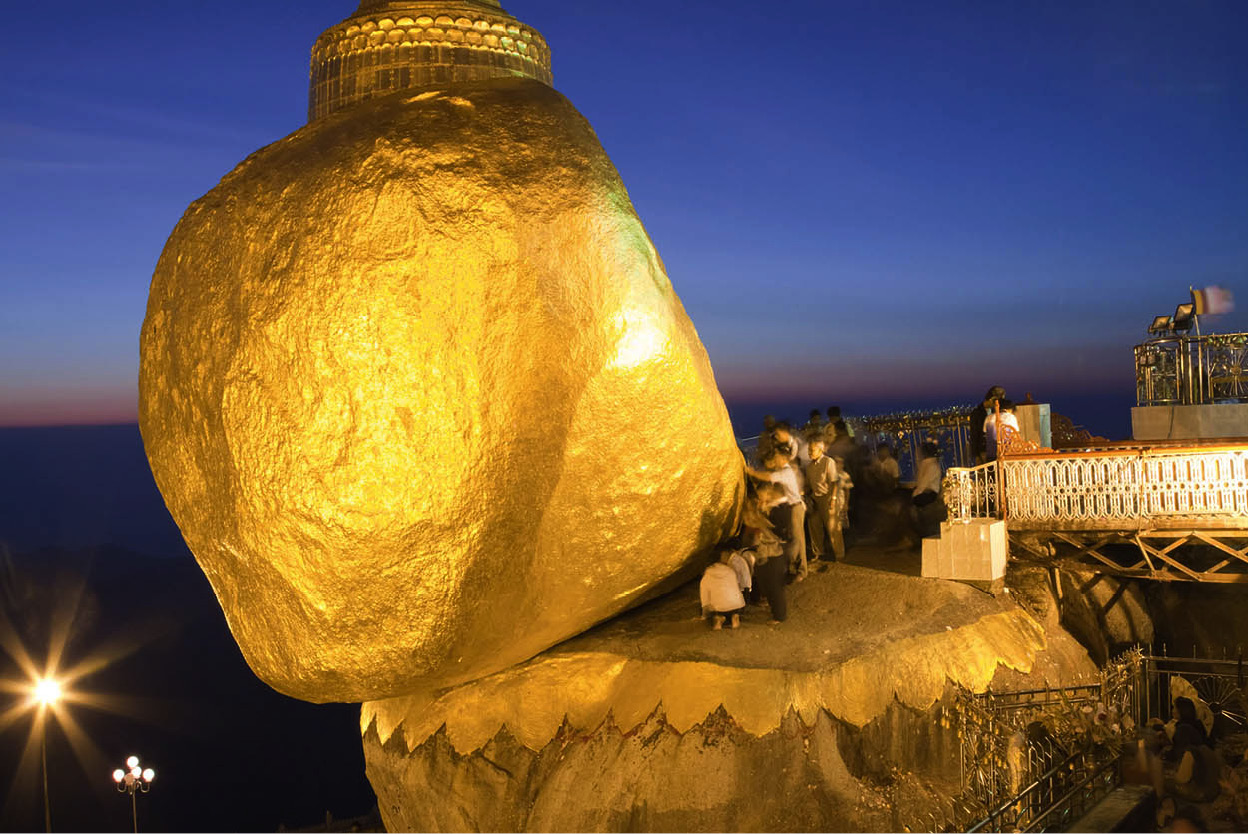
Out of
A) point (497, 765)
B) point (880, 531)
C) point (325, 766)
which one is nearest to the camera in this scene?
point (497, 765)

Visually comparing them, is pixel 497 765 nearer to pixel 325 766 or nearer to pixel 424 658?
pixel 424 658

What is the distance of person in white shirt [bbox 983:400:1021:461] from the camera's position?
10.3 m

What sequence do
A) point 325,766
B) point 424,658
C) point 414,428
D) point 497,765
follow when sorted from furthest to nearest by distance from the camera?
point 325,766
point 497,765
point 424,658
point 414,428

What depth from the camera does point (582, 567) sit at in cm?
780

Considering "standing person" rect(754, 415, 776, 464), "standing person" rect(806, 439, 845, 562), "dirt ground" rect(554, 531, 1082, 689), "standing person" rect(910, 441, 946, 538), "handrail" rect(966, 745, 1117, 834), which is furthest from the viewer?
"standing person" rect(910, 441, 946, 538)

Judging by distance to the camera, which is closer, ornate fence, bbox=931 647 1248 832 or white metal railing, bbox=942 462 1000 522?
ornate fence, bbox=931 647 1248 832

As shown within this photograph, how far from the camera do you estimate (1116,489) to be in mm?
9578

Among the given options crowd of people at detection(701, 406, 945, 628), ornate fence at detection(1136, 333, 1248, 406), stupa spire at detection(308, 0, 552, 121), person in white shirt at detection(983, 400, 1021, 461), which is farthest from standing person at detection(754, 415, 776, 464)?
ornate fence at detection(1136, 333, 1248, 406)

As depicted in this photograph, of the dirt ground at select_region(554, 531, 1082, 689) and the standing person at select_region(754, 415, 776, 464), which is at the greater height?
the standing person at select_region(754, 415, 776, 464)

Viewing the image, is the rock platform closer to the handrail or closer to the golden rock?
the golden rock

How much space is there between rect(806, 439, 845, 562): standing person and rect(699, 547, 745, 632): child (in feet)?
6.74

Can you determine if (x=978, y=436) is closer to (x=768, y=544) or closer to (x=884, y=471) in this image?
(x=884, y=471)

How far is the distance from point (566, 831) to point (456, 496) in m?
2.69

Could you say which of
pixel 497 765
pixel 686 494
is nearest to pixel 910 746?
pixel 686 494
